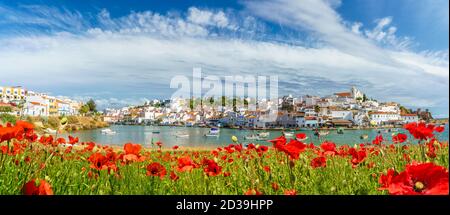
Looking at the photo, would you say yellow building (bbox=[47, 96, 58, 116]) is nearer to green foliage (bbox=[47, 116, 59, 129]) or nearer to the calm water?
the calm water

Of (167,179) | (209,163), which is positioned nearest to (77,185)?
(167,179)

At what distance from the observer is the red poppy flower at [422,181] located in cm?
90

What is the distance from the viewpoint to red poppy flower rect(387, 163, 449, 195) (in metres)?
0.90

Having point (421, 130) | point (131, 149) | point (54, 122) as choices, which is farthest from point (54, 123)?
point (421, 130)

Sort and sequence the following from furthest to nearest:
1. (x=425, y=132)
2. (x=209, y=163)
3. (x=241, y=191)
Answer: (x=241, y=191)
(x=209, y=163)
(x=425, y=132)

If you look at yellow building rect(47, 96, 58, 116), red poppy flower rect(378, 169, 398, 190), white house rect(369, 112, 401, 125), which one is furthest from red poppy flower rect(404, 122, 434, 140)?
yellow building rect(47, 96, 58, 116)
